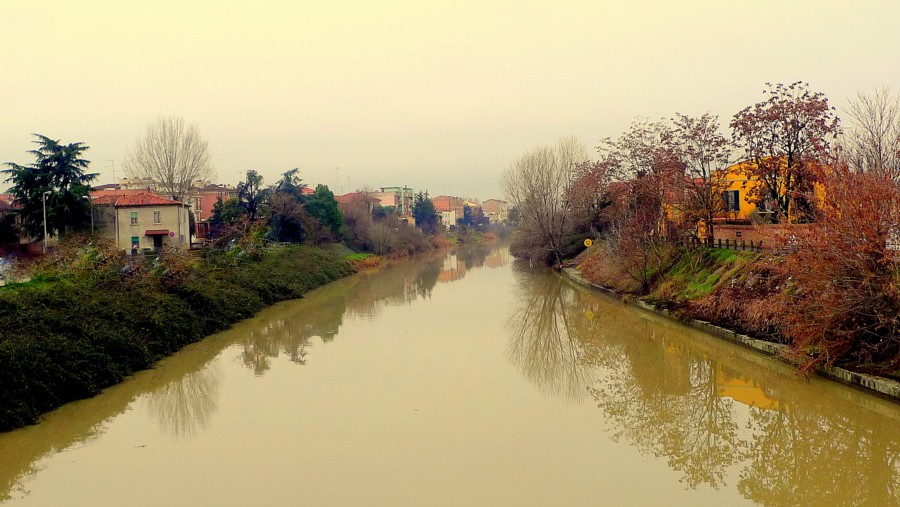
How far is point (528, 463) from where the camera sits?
25.4 feet

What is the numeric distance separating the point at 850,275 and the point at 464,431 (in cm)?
684

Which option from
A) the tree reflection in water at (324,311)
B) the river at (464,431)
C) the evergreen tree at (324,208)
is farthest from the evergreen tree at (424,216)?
the river at (464,431)

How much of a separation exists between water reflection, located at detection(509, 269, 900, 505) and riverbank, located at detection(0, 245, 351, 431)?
306 inches

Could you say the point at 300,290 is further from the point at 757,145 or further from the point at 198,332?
the point at 757,145

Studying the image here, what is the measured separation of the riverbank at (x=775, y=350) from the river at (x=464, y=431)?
21 centimetres

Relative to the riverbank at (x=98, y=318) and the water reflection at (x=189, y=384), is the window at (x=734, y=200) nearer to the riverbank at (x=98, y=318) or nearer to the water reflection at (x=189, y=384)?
the water reflection at (x=189, y=384)

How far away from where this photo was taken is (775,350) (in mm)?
12953

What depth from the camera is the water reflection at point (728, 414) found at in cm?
730

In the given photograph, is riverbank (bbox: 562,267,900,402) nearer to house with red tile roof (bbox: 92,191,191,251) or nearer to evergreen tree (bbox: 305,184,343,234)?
house with red tile roof (bbox: 92,191,191,251)

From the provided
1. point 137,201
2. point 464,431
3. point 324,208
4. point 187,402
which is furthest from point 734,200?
point 137,201

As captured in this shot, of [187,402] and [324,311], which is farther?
[324,311]

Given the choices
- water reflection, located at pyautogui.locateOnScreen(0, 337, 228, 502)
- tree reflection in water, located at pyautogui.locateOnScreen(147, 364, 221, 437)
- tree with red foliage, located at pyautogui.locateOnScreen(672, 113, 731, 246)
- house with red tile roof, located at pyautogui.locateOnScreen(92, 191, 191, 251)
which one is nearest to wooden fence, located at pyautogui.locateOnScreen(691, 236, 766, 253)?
tree with red foliage, located at pyautogui.locateOnScreen(672, 113, 731, 246)

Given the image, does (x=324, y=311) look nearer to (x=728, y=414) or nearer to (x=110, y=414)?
(x=110, y=414)

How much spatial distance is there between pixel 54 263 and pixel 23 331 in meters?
7.34
